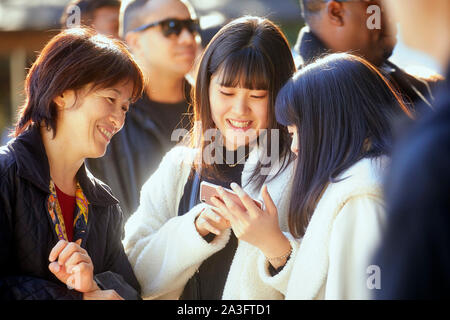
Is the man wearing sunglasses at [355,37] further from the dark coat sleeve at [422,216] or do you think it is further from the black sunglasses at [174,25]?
the dark coat sleeve at [422,216]

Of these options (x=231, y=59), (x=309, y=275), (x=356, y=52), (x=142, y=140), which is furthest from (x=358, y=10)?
(x=309, y=275)

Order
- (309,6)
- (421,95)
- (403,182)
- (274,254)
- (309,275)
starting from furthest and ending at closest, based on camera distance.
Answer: (309,6), (421,95), (274,254), (309,275), (403,182)

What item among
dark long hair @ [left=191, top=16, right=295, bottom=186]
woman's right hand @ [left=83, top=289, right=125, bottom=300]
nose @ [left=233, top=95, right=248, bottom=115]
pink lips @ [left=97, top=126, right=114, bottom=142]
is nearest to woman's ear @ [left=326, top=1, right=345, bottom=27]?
dark long hair @ [left=191, top=16, right=295, bottom=186]

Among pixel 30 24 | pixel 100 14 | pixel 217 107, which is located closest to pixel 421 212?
pixel 217 107

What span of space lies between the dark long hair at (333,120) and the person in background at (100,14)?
1675mm

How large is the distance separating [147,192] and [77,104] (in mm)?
437

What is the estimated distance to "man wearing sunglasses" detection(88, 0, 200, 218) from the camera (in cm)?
275

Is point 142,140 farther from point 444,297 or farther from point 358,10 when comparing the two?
point 444,297

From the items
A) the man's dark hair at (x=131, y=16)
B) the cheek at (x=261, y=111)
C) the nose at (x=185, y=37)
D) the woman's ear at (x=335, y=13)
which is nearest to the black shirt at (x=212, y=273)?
the cheek at (x=261, y=111)

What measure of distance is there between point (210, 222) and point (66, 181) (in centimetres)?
46

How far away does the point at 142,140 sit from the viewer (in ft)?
9.08

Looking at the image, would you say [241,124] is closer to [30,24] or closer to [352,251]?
[352,251]

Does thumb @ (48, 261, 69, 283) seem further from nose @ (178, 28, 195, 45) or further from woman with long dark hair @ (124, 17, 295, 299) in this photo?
nose @ (178, 28, 195, 45)

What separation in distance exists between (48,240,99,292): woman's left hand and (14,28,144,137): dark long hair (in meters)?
0.37
